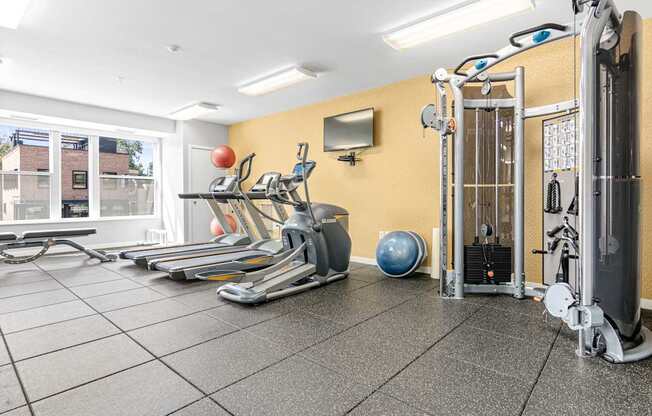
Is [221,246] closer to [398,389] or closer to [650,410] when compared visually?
[398,389]

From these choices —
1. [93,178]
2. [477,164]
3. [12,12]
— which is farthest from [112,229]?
[477,164]

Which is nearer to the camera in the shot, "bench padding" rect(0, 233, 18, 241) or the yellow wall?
the yellow wall

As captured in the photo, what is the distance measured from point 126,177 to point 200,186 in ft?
5.12

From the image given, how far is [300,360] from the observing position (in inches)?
85.6

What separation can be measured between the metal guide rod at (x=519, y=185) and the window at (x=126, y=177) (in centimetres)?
738

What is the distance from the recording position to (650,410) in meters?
1.65

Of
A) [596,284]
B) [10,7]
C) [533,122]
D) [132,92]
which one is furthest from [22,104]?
[596,284]

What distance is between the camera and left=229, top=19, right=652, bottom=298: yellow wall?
3695 millimetres

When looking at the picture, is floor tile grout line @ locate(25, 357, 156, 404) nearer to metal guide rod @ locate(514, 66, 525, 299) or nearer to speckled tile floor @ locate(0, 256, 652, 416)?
speckled tile floor @ locate(0, 256, 652, 416)

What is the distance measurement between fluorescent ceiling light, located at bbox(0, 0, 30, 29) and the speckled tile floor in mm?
2660

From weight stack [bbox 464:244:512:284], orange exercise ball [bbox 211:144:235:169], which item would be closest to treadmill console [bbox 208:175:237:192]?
orange exercise ball [bbox 211:144:235:169]

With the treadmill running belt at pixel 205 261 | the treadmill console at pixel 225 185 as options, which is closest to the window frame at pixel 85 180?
the treadmill console at pixel 225 185

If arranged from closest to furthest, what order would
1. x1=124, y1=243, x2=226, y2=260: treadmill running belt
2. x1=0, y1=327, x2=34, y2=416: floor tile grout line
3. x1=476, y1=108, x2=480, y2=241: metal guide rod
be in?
x1=0, y1=327, x2=34, y2=416: floor tile grout line < x1=476, y1=108, x2=480, y2=241: metal guide rod < x1=124, y1=243, x2=226, y2=260: treadmill running belt

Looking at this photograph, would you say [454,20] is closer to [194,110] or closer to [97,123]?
[194,110]
